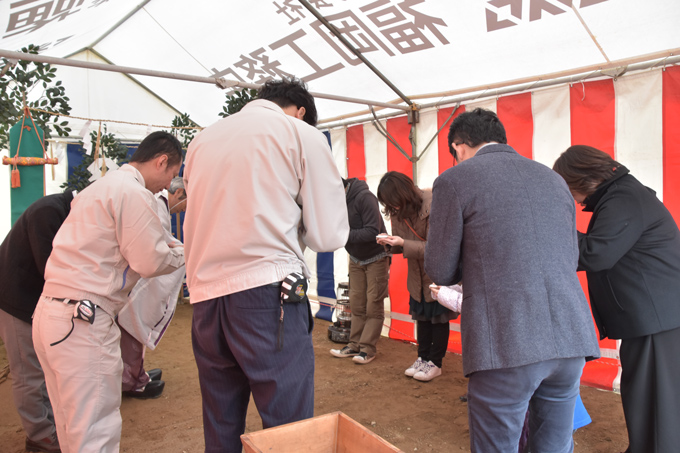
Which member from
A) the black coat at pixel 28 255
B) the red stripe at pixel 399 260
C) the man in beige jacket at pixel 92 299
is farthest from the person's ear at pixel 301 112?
the red stripe at pixel 399 260

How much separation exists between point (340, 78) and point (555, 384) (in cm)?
368

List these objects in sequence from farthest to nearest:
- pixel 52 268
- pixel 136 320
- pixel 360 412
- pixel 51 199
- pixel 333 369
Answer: pixel 333 369 → pixel 360 412 → pixel 136 320 → pixel 51 199 → pixel 52 268

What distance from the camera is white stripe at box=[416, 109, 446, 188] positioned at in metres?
4.40

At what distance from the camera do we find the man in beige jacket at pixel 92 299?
196 cm

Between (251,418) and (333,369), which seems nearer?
(251,418)

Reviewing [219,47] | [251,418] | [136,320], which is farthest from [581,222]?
[219,47]

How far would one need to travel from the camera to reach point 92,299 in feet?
6.61

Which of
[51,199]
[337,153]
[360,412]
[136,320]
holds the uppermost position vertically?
[337,153]

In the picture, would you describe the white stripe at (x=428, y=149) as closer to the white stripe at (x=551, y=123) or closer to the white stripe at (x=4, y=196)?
the white stripe at (x=551, y=123)

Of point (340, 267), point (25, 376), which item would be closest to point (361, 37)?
point (340, 267)

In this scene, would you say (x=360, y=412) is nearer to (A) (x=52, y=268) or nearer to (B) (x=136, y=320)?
(B) (x=136, y=320)

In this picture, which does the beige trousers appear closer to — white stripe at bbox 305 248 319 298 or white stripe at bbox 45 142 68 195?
white stripe at bbox 305 248 319 298

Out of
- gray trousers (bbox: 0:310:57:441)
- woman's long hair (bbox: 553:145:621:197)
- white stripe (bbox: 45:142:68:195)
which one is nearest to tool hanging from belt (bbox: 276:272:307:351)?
woman's long hair (bbox: 553:145:621:197)

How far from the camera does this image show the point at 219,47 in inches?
193
